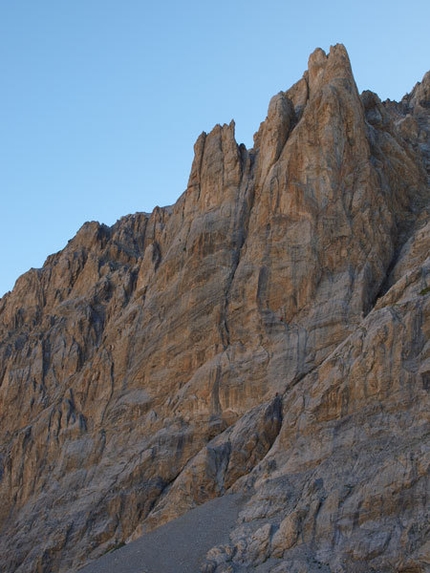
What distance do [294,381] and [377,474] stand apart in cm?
1275

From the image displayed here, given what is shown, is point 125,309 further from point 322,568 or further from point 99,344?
point 322,568

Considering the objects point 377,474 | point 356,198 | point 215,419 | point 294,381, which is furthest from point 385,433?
point 356,198

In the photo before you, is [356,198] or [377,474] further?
[356,198]

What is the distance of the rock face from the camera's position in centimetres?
3472

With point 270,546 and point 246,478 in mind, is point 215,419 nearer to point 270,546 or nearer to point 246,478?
point 246,478

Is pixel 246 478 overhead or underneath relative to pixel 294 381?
underneath

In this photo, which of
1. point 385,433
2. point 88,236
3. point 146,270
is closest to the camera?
point 385,433

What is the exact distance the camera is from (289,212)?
52.0m

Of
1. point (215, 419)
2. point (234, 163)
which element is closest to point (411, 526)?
point (215, 419)

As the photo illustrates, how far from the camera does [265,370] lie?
47500 mm

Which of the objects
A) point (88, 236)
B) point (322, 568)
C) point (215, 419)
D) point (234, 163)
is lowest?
point (322, 568)

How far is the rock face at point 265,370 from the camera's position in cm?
3472

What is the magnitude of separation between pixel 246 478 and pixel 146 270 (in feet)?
83.3

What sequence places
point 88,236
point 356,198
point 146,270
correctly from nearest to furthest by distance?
point 356,198 < point 146,270 < point 88,236
